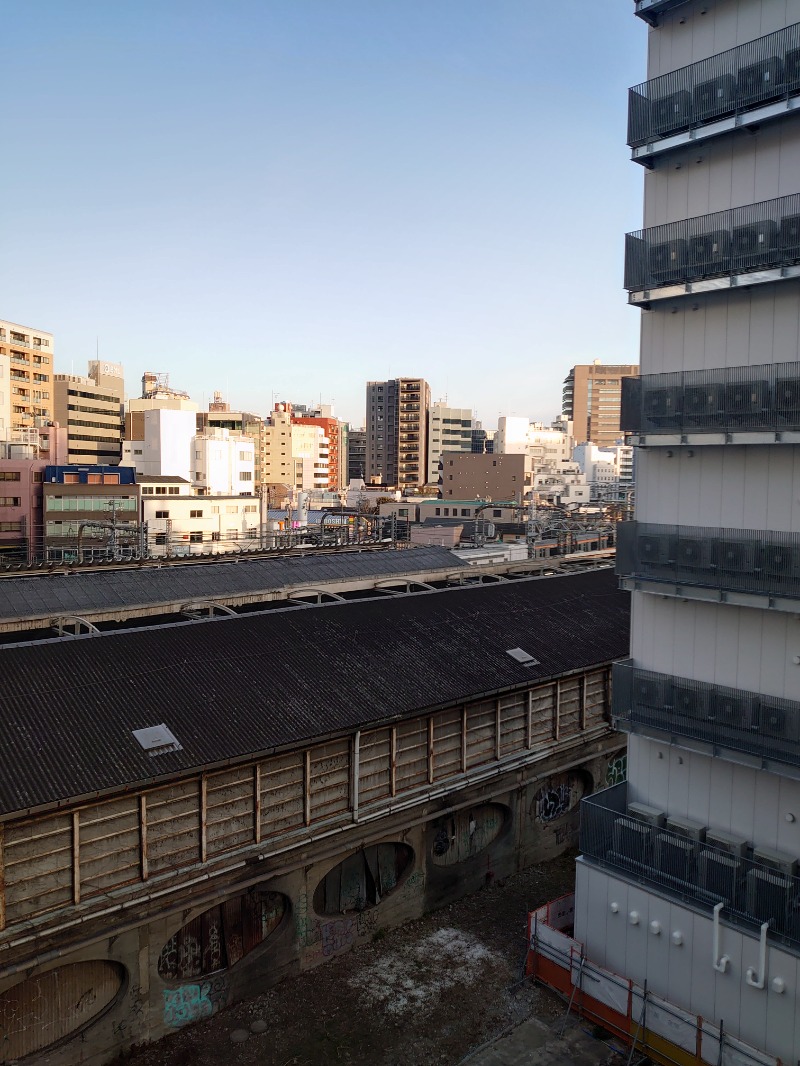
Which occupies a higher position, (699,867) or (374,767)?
(374,767)

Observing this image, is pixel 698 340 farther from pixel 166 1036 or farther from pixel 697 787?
pixel 166 1036

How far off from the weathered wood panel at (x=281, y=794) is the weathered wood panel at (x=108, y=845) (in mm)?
3390

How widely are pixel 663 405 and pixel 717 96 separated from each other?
699cm

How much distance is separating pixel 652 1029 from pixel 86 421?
14452 cm

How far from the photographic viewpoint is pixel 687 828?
2053 cm

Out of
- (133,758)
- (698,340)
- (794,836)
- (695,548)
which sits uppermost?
(698,340)

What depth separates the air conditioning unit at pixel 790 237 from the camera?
17828 millimetres

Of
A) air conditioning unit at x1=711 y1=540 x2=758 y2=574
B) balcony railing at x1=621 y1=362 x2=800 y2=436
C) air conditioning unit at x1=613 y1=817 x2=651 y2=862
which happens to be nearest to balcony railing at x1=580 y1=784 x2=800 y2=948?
air conditioning unit at x1=613 y1=817 x2=651 y2=862

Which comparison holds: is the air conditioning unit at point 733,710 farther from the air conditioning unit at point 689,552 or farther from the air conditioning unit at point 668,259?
the air conditioning unit at point 668,259

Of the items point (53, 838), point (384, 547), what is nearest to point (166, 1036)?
point (53, 838)

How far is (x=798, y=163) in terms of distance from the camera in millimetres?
18500

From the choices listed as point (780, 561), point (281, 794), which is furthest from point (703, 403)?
point (281, 794)

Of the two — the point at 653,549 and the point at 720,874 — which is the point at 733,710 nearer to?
the point at 720,874

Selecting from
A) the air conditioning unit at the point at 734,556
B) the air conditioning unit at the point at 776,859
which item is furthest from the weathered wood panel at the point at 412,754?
the air conditioning unit at the point at 734,556
